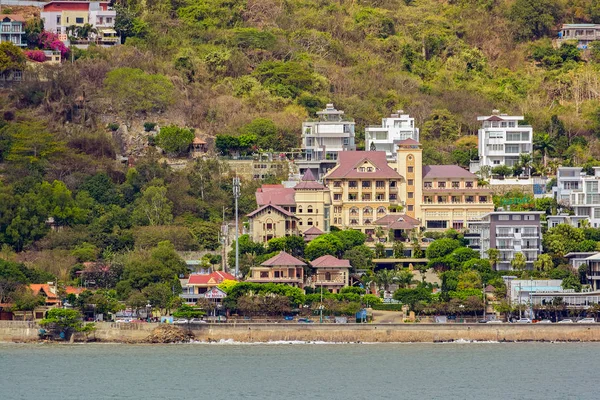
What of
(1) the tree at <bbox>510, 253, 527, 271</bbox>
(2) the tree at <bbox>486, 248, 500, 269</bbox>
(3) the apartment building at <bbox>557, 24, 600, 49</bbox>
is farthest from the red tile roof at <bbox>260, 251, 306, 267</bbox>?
(3) the apartment building at <bbox>557, 24, 600, 49</bbox>

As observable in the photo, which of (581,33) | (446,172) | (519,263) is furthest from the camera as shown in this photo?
(581,33)

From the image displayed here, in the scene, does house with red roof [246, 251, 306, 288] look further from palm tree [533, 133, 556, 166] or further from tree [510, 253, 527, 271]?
palm tree [533, 133, 556, 166]

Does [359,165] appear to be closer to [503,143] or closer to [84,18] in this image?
[503,143]

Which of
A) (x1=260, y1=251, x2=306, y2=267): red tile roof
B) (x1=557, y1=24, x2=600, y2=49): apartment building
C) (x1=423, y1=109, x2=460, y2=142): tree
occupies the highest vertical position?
(x1=557, y1=24, x2=600, y2=49): apartment building

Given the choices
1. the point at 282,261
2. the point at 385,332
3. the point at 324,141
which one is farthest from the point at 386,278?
the point at 324,141

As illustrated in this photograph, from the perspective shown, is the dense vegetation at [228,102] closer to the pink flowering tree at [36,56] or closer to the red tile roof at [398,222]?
the pink flowering tree at [36,56]

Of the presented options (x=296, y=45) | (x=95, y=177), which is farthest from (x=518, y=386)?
(x=296, y=45)

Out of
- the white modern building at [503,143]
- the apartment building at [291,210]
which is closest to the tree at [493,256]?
the apartment building at [291,210]

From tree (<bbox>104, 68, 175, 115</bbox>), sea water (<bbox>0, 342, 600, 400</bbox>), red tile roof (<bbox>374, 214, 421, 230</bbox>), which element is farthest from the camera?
tree (<bbox>104, 68, 175, 115</bbox>)
